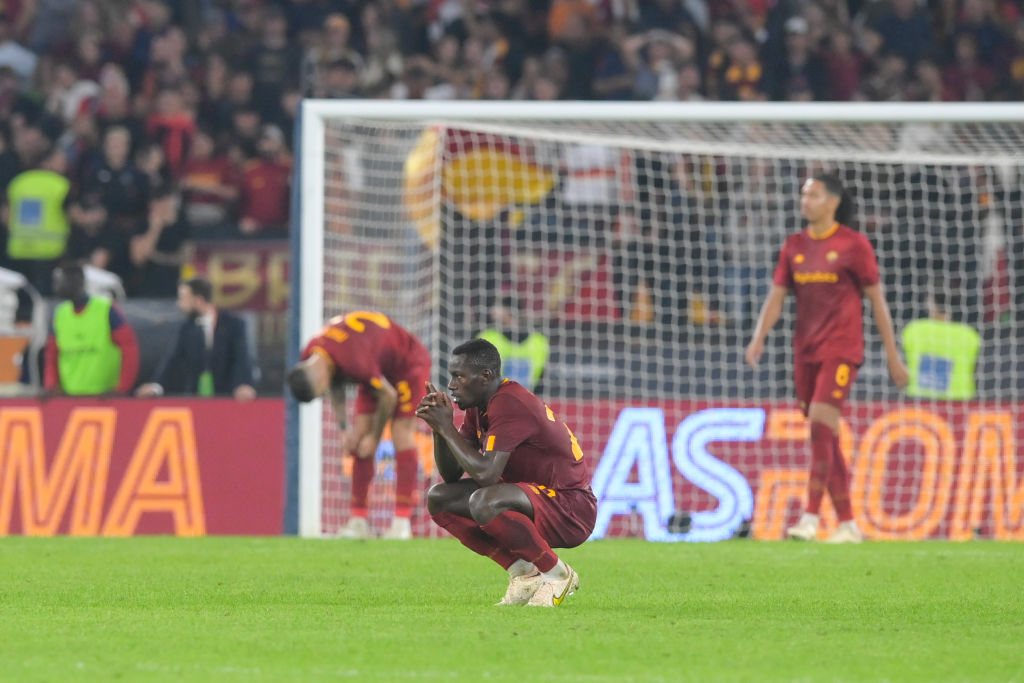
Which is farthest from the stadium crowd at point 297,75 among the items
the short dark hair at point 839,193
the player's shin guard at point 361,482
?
the short dark hair at point 839,193

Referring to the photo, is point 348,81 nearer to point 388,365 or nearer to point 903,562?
point 388,365

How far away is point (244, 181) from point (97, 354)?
3.65 m

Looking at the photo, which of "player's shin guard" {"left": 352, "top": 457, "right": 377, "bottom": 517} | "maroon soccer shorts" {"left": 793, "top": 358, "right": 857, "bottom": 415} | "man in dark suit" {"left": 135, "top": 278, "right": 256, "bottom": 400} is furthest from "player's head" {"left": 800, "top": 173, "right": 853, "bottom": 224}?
"man in dark suit" {"left": 135, "top": 278, "right": 256, "bottom": 400}

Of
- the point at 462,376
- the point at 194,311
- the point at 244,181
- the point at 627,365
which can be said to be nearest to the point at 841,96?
the point at 627,365

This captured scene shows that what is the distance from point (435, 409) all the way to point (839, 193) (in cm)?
506

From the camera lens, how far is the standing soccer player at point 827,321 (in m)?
10.2

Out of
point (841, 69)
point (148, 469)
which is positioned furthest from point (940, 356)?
point (148, 469)

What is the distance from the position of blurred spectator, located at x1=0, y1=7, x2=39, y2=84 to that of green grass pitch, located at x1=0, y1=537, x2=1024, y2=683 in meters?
9.85

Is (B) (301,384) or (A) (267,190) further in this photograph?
(A) (267,190)

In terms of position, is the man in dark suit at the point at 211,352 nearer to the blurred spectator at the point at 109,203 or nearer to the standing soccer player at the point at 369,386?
the standing soccer player at the point at 369,386

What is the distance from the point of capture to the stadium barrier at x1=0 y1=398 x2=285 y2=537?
12.5 meters

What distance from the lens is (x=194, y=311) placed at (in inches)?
527

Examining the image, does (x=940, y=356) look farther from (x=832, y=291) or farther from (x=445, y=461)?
(x=445, y=461)

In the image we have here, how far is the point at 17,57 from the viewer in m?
18.7
